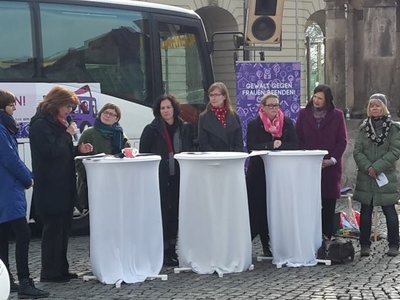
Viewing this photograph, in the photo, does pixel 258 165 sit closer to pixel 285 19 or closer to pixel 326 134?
pixel 326 134

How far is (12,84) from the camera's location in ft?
31.8

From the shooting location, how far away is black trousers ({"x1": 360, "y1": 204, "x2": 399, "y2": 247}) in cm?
835

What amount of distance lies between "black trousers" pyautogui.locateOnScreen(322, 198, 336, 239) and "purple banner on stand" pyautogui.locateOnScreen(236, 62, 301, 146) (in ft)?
9.56

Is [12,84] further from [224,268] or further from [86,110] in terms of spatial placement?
[224,268]

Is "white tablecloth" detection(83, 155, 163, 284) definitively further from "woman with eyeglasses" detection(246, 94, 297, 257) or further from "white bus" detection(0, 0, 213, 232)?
"white bus" detection(0, 0, 213, 232)

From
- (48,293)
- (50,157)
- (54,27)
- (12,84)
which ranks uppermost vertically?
(54,27)

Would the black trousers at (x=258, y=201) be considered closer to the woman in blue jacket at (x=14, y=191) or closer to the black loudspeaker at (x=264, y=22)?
the woman in blue jacket at (x=14, y=191)

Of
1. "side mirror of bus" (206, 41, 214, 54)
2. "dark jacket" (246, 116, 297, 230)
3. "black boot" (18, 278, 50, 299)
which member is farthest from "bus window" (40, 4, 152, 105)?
"black boot" (18, 278, 50, 299)

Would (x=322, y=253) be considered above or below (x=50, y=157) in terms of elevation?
below

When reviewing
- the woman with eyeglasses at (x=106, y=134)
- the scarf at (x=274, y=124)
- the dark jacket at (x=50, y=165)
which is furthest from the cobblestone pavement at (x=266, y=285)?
the scarf at (x=274, y=124)

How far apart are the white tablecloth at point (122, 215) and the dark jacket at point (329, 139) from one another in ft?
6.64

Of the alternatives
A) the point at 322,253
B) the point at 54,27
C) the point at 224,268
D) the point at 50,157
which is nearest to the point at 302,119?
the point at 322,253

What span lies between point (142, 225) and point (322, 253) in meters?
1.98

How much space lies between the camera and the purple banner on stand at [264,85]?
11.3 metres
